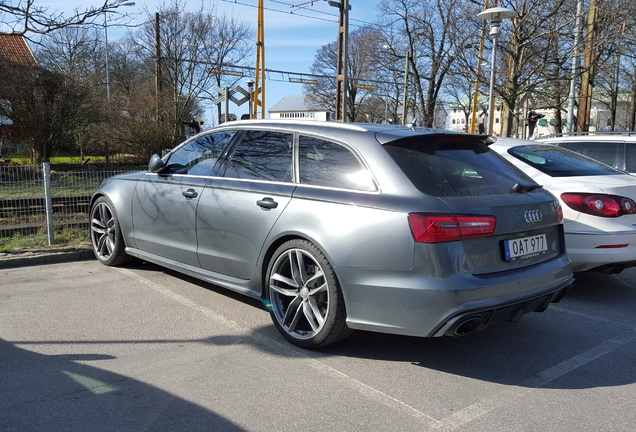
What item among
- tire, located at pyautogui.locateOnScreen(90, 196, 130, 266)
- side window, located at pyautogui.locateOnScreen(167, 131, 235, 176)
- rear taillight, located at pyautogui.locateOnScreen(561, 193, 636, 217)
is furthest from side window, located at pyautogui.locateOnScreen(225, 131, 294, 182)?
rear taillight, located at pyautogui.locateOnScreen(561, 193, 636, 217)

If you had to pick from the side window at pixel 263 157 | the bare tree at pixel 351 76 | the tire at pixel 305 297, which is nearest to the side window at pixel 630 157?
the side window at pixel 263 157

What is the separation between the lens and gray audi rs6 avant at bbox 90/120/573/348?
11.0ft

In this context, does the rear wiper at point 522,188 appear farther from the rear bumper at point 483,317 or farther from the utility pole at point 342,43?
the utility pole at point 342,43

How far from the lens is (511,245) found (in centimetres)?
362

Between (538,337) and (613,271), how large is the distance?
1.68 m

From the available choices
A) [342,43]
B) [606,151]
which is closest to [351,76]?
[342,43]

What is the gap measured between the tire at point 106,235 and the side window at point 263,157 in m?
2.01

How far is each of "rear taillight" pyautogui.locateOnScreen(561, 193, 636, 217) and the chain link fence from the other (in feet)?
19.9

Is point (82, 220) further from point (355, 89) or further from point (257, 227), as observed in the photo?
point (355, 89)

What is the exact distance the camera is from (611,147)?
7.71 m

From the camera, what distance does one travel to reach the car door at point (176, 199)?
4914mm

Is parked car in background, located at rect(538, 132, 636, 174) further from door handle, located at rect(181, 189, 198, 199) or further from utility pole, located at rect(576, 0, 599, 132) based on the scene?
utility pole, located at rect(576, 0, 599, 132)

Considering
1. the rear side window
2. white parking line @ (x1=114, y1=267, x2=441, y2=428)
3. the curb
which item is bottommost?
white parking line @ (x1=114, y1=267, x2=441, y2=428)

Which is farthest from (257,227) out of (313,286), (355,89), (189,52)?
(355,89)
